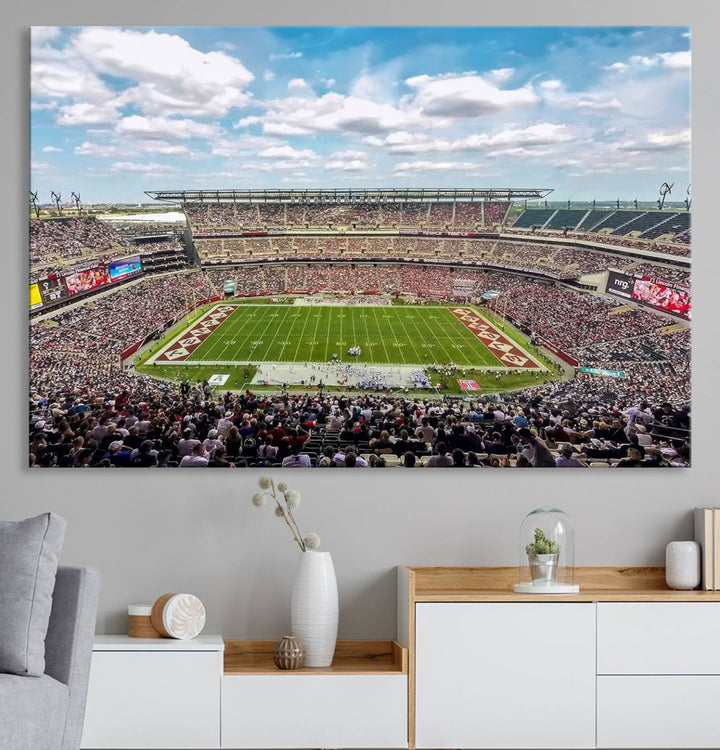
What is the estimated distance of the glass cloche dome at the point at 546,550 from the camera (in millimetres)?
3719

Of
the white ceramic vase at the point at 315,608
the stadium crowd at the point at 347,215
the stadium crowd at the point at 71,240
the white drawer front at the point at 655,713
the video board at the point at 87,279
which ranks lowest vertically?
the white drawer front at the point at 655,713

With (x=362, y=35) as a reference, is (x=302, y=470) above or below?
below

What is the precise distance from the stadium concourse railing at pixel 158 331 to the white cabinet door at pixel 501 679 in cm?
152

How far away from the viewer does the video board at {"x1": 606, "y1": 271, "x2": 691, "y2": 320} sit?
13.0ft

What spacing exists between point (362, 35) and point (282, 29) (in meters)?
0.33

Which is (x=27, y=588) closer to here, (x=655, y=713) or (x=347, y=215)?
(x=347, y=215)

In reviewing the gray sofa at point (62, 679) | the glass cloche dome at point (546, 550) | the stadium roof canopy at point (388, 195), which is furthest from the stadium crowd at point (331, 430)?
the gray sofa at point (62, 679)

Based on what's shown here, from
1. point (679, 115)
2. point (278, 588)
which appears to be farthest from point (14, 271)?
point (679, 115)

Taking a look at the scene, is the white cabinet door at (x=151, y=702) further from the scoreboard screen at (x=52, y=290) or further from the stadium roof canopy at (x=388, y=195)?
the stadium roof canopy at (x=388, y=195)

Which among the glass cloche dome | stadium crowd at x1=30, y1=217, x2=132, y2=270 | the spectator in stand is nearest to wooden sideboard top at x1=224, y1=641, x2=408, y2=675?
the glass cloche dome

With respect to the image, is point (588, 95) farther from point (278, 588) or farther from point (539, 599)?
point (278, 588)

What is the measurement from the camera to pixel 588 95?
156 inches

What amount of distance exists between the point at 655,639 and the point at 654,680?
0.15 meters

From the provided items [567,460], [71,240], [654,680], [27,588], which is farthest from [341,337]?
[654,680]
